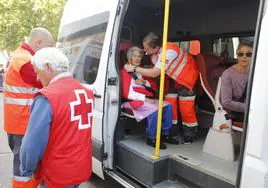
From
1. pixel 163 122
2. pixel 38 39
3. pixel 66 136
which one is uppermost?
pixel 38 39

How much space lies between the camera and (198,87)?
173 inches

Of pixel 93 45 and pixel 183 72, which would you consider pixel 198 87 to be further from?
pixel 93 45

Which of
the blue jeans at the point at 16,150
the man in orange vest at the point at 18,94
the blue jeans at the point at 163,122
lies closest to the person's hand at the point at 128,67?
the blue jeans at the point at 163,122

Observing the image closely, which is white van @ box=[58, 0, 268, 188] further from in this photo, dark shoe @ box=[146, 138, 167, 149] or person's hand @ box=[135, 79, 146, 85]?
person's hand @ box=[135, 79, 146, 85]

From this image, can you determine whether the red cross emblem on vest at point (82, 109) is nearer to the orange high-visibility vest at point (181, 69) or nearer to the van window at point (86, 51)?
the van window at point (86, 51)

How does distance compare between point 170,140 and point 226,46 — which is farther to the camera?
point 226,46

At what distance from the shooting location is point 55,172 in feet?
7.33

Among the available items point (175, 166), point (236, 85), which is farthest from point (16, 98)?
point (236, 85)

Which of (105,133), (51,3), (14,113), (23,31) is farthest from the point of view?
(23,31)

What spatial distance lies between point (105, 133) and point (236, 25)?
2531 millimetres

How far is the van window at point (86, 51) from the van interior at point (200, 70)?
0.31 m

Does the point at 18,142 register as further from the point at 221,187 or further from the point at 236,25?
the point at 236,25

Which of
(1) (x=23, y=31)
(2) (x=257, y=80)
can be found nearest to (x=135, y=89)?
(2) (x=257, y=80)

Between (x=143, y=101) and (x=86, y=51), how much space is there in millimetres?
1094
